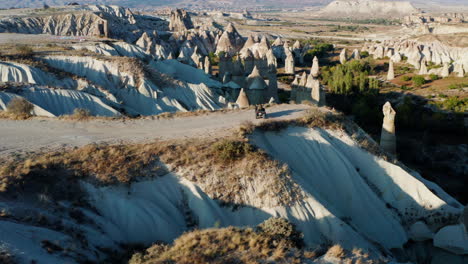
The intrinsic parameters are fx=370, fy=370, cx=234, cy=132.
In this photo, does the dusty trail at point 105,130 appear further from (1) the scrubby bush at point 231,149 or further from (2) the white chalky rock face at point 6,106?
(2) the white chalky rock face at point 6,106

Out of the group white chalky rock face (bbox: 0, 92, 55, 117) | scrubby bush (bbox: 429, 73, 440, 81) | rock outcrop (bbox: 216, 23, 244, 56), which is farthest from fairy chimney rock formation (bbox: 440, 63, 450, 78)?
white chalky rock face (bbox: 0, 92, 55, 117)

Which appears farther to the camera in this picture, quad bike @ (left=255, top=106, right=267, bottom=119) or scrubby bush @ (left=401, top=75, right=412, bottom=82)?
scrubby bush @ (left=401, top=75, right=412, bottom=82)

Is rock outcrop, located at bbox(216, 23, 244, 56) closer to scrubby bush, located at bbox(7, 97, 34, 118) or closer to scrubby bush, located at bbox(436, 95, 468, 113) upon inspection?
scrubby bush, located at bbox(436, 95, 468, 113)

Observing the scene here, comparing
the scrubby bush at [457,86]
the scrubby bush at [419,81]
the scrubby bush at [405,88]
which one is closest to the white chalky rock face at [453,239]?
the scrubby bush at [457,86]

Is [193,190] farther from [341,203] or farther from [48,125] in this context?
[48,125]

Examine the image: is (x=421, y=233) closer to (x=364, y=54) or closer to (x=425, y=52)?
(x=425, y=52)

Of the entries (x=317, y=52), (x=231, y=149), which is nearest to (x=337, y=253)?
(x=231, y=149)

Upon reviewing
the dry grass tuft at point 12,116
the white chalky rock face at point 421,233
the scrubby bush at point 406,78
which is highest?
the dry grass tuft at point 12,116
